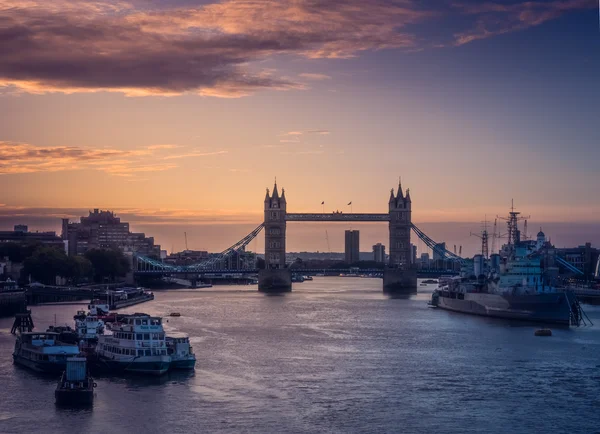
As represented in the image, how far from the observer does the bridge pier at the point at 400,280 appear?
432 feet

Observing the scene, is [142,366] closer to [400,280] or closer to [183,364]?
[183,364]

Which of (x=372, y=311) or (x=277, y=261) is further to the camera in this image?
(x=277, y=261)

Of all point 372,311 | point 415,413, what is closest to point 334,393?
point 415,413

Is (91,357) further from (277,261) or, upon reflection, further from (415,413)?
(277,261)

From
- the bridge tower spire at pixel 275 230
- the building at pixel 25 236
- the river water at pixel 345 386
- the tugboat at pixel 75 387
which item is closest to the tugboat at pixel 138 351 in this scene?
the river water at pixel 345 386

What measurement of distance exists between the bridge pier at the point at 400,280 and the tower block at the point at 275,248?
12.0m

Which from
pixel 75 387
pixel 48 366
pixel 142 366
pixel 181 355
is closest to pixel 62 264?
pixel 48 366

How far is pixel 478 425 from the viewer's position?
112ft

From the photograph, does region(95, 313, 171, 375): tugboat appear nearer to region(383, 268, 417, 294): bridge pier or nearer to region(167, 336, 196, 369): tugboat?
region(167, 336, 196, 369): tugboat

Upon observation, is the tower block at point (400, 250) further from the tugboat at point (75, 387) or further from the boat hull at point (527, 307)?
the tugboat at point (75, 387)

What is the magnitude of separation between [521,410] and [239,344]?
2126 cm

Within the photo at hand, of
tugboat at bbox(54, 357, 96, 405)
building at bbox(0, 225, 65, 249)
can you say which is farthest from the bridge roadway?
tugboat at bbox(54, 357, 96, 405)

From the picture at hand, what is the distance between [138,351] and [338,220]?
90087mm

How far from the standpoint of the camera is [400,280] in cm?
13275
